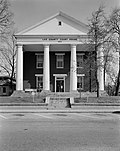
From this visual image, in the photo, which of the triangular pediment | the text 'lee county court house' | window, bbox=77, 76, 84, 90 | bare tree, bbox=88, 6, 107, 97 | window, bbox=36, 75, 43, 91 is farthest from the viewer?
window, bbox=77, 76, 84, 90

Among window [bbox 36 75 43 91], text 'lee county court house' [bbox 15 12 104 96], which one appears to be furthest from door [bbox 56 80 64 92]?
window [bbox 36 75 43 91]

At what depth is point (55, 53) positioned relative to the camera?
36000 millimetres

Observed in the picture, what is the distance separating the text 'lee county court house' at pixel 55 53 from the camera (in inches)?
1258

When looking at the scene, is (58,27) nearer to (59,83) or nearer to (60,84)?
(59,83)

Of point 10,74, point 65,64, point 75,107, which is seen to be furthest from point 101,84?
point 10,74

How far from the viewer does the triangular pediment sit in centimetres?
3222

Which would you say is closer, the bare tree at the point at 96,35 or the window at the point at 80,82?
the bare tree at the point at 96,35

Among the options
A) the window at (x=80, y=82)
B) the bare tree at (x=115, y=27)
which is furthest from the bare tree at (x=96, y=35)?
the window at (x=80, y=82)

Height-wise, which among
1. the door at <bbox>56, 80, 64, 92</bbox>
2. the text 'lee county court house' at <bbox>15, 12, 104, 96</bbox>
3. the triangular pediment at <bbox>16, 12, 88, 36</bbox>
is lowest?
the door at <bbox>56, 80, 64, 92</bbox>

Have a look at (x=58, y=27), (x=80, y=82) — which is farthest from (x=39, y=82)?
(x=58, y=27)

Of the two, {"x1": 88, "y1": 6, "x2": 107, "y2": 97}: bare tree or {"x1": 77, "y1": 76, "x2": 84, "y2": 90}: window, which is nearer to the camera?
{"x1": 88, "y1": 6, "x2": 107, "y2": 97}: bare tree

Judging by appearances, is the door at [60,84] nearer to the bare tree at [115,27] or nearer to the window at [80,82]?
the window at [80,82]

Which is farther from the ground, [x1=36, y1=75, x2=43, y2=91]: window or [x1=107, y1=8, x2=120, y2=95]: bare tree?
[x1=107, y1=8, x2=120, y2=95]: bare tree

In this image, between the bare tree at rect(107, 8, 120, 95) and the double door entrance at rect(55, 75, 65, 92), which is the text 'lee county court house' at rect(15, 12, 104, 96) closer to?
the double door entrance at rect(55, 75, 65, 92)
